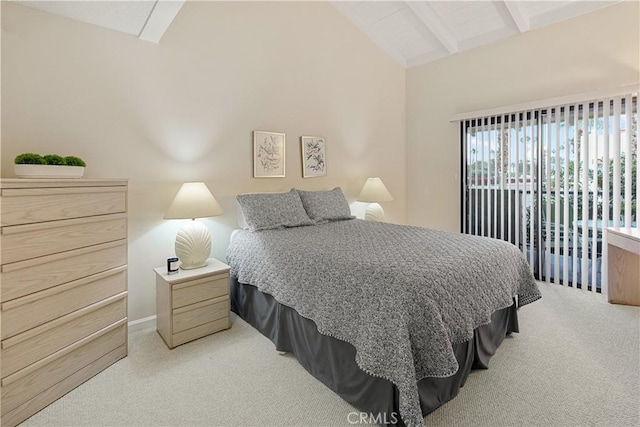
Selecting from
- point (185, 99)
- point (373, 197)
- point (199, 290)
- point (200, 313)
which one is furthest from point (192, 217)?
point (373, 197)

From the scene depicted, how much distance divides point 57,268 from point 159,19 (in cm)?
191

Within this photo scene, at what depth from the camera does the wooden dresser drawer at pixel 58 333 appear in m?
1.57

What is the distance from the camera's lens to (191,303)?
7.95 ft

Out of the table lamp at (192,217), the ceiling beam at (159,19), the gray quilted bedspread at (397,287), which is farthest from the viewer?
the table lamp at (192,217)

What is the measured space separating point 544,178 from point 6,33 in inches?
194

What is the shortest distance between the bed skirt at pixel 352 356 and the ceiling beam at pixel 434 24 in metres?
3.45

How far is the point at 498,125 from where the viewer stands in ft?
13.3

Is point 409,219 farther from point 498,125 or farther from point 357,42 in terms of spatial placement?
point 357,42

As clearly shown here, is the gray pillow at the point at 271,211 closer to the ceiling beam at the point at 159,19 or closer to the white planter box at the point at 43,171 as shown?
the white planter box at the point at 43,171

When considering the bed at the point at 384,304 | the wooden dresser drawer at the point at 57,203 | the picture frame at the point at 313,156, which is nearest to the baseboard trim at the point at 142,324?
the bed at the point at 384,304

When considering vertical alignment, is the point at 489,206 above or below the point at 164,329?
above

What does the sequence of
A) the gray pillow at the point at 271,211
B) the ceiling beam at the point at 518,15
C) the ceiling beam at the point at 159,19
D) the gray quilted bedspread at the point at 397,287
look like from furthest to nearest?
the ceiling beam at the point at 518,15 < the gray pillow at the point at 271,211 < the ceiling beam at the point at 159,19 < the gray quilted bedspread at the point at 397,287

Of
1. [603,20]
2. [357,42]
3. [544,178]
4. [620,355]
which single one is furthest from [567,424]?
[357,42]

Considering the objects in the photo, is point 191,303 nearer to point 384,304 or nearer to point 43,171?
point 43,171
